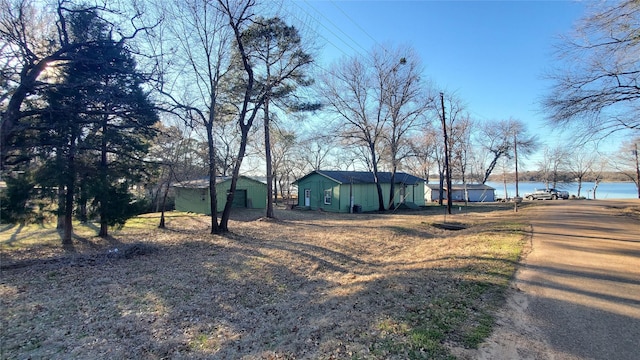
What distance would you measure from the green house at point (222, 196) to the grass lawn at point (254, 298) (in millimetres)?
11142

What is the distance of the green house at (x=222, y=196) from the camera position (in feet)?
71.4

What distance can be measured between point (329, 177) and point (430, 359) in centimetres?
2049

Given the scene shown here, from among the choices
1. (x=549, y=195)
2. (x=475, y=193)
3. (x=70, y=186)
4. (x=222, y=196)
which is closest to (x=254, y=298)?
(x=70, y=186)

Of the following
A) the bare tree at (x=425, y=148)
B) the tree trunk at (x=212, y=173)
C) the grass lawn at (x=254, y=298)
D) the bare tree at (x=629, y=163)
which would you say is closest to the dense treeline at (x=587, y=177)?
the bare tree at (x=629, y=163)

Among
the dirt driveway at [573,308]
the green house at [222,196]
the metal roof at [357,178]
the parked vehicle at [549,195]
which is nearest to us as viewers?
the dirt driveway at [573,308]

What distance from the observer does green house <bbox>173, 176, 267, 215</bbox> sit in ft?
71.4

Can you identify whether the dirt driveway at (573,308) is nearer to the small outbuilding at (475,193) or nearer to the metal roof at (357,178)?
the metal roof at (357,178)

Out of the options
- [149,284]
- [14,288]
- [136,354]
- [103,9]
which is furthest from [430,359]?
[103,9]

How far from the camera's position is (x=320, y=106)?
15555mm

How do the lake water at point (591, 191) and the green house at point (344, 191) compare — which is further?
the lake water at point (591, 191)

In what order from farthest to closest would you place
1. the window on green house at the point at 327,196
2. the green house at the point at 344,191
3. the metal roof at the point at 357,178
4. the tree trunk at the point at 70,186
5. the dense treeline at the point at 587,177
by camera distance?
1. the dense treeline at the point at 587,177
2. the window on green house at the point at 327,196
3. the metal roof at the point at 357,178
4. the green house at the point at 344,191
5. the tree trunk at the point at 70,186

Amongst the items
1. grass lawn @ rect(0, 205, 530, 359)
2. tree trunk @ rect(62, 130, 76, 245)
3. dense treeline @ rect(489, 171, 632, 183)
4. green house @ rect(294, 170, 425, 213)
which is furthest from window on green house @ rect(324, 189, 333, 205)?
dense treeline @ rect(489, 171, 632, 183)

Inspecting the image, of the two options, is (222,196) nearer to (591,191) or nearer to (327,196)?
(327,196)

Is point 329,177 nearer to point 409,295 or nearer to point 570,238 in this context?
point 570,238
